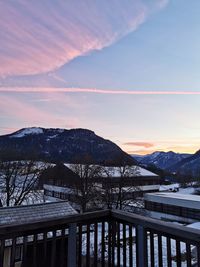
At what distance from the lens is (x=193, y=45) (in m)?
7.51

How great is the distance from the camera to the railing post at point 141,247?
2.05 m

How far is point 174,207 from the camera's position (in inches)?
891

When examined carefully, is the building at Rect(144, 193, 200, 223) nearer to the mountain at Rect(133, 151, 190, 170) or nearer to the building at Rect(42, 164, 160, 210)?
the building at Rect(42, 164, 160, 210)

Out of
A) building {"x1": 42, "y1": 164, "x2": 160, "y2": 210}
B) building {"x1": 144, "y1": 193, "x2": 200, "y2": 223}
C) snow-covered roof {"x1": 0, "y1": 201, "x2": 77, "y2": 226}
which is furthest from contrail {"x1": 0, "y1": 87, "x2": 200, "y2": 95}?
building {"x1": 144, "y1": 193, "x2": 200, "y2": 223}

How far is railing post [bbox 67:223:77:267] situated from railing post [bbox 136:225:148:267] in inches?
21.1

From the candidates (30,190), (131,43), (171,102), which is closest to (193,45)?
(131,43)

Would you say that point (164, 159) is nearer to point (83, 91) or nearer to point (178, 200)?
point (178, 200)

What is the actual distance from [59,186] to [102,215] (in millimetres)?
28935

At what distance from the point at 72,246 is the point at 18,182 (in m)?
17.7

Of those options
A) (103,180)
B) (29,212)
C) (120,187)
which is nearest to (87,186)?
(103,180)

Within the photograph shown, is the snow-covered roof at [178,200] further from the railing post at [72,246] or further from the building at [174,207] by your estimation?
the railing post at [72,246]

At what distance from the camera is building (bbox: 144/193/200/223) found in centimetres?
2105

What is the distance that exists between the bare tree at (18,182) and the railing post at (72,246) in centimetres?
1633

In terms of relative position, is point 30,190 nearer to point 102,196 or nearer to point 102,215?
point 102,196
